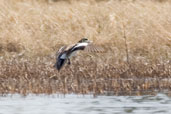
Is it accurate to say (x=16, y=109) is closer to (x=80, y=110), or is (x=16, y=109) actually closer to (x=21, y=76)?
(x=80, y=110)

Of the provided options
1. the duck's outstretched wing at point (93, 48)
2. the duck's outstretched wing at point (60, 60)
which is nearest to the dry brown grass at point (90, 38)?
the duck's outstretched wing at point (60, 60)

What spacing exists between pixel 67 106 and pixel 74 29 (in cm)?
744

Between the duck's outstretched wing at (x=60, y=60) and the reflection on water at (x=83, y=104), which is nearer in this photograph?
the reflection on water at (x=83, y=104)

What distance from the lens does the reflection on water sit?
9391 mm

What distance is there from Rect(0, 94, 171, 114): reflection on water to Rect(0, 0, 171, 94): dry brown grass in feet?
0.87

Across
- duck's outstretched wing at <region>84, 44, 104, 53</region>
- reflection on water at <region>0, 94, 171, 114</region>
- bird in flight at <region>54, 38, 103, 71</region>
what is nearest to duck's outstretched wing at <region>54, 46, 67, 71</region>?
bird in flight at <region>54, 38, 103, 71</region>

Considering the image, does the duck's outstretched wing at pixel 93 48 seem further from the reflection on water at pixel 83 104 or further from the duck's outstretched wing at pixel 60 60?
the reflection on water at pixel 83 104

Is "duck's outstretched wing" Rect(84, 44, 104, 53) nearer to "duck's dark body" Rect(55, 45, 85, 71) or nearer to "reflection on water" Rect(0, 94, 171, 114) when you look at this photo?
"duck's dark body" Rect(55, 45, 85, 71)

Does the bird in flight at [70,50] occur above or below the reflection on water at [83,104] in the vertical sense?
above

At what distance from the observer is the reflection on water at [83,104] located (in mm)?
9391

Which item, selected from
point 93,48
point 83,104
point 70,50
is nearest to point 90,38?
point 70,50

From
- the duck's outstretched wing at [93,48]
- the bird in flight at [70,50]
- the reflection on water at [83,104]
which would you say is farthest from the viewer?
the bird in flight at [70,50]

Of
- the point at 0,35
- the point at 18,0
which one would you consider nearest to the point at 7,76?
the point at 0,35

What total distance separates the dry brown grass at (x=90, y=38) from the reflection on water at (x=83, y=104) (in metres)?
0.26
